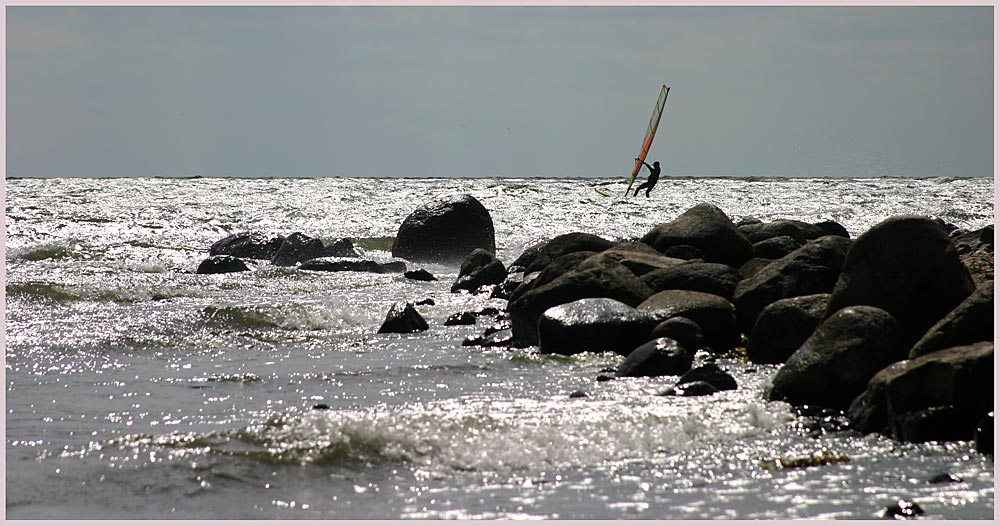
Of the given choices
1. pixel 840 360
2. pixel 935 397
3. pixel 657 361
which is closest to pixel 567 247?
pixel 657 361

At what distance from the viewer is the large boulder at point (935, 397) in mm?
5438

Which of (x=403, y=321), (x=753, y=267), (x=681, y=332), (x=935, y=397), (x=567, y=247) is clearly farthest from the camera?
(x=567, y=247)

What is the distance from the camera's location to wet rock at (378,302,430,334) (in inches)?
378

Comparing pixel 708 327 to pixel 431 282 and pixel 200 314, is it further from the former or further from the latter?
pixel 431 282

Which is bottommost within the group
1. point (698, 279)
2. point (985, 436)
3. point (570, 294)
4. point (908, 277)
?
point (985, 436)

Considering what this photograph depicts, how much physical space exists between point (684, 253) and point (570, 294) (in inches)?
86.2

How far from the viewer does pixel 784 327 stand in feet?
25.0

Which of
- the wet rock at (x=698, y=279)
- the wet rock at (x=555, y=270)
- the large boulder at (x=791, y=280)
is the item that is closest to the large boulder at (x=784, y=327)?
the large boulder at (x=791, y=280)

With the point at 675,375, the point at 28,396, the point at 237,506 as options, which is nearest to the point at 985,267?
the point at 675,375

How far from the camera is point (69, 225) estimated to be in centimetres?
2175

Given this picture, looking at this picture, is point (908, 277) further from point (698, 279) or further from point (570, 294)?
point (570, 294)

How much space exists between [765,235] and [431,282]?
4.21 meters

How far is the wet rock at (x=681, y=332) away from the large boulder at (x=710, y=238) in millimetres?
2942

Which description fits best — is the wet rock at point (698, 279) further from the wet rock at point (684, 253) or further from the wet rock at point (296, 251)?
the wet rock at point (296, 251)
